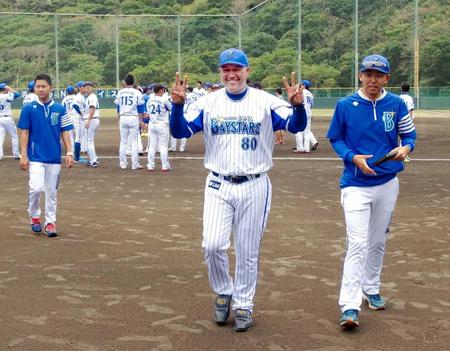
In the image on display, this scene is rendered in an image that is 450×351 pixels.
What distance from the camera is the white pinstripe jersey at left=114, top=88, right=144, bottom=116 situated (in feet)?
59.8

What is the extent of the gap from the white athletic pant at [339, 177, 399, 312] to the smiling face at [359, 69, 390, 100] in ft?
2.37

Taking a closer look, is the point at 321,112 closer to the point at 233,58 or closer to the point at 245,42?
the point at 245,42

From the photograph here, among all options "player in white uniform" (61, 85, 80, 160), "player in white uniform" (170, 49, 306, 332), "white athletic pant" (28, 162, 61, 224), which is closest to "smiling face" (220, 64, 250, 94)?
"player in white uniform" (170, 49, 306, 332)

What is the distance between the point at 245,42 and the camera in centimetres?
6238

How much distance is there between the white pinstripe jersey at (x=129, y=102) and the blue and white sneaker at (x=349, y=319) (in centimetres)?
1291

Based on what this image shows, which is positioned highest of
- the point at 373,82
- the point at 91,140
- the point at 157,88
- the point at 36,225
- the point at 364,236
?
the point at 157,88

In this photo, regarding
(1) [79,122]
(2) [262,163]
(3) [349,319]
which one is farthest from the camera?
(1) [79,122]

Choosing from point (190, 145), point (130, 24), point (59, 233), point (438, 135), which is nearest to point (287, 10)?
point (130, 24)

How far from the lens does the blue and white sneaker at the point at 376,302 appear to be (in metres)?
6.50

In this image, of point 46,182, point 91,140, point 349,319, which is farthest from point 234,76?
point 91,140

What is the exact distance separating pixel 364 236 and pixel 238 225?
98 cm

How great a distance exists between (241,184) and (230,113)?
547mm

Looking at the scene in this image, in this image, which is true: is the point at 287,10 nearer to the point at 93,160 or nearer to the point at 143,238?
the point at 93,160

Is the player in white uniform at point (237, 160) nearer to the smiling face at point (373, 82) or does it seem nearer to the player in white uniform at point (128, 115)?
the smiling face at point (373, 82)
